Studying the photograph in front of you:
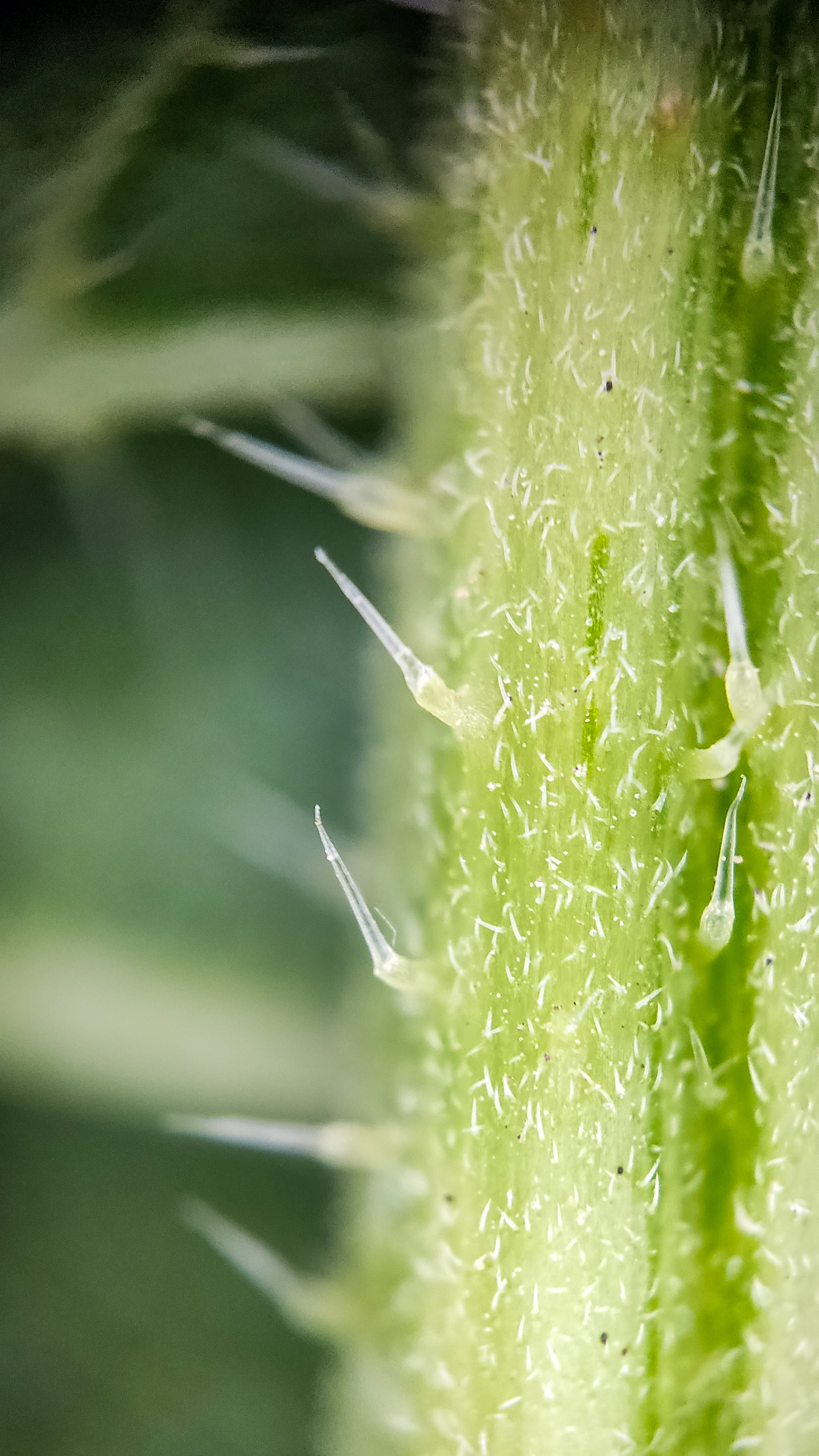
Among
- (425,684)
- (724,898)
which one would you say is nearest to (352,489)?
Answer: (425,684)

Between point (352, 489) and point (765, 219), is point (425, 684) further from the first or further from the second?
point (765, 219)

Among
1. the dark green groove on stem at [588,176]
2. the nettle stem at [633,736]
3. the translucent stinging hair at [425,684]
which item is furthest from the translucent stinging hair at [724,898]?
the dark green groove on stem at [588,176]

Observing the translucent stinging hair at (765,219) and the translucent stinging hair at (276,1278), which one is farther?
the translucent stinging hair at (276,1278)

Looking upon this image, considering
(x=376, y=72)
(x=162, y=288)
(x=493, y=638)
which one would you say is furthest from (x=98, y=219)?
(x=493, y=638)

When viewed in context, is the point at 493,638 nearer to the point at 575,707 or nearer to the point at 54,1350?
the point at 575,707

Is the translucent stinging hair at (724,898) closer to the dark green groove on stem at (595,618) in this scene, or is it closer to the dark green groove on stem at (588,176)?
the dark green groove on stem at (595,618)

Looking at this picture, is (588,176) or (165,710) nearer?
(588,176)
